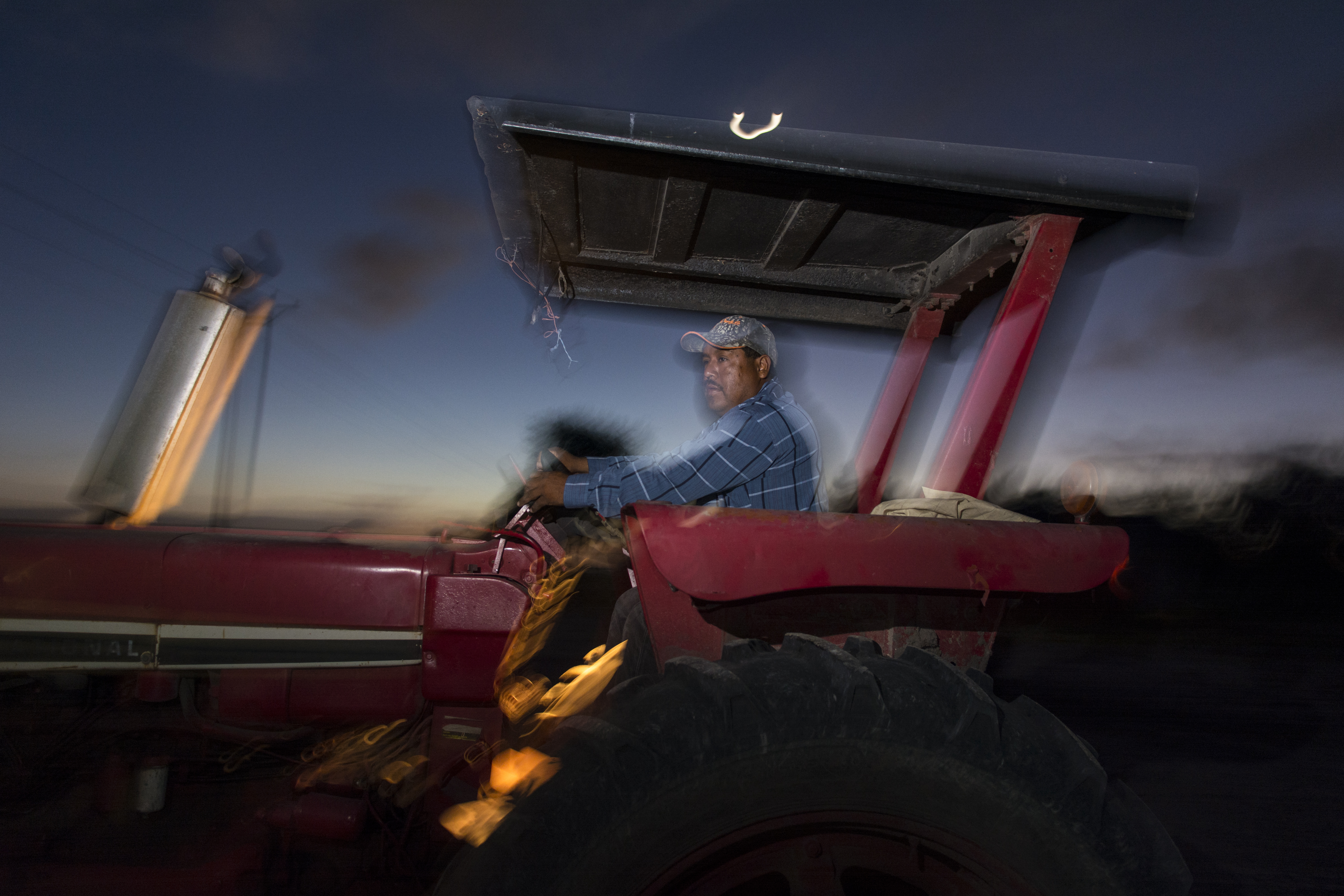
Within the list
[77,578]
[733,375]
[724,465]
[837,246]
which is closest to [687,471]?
[724,465]

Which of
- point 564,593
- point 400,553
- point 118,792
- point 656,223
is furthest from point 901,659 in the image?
point 118,792

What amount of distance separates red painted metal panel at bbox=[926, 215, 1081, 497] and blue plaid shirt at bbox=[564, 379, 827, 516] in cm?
38

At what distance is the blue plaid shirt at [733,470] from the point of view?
1.52 meters

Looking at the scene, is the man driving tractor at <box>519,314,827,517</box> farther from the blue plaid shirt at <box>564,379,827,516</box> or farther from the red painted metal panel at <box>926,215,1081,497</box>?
the red painted metal panel at <box>926,215,1081,497</box>

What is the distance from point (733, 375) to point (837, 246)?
46cm

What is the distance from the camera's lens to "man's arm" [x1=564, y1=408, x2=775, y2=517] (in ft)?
4.93

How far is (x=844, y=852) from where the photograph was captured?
1076mm

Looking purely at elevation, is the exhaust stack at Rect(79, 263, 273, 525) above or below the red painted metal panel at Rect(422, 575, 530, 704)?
above

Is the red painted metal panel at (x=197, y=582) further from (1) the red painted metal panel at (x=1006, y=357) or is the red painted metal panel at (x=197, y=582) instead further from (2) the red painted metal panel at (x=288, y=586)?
(1) the red painted metal panel at (x=1006, y=357)

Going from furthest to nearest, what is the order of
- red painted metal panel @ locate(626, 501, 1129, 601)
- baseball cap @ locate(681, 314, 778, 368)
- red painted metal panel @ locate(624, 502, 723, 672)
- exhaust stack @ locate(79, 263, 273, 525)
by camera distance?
1. baseball cap @ locate(681, 314, 778, 368)
2. exhaust stack @ locate(79, 263, 273, 525)
3. red painted metal panel @ locate(624, 502, 723, 672)
4. red painted metal panel @ locate(626, 501, 1129, 601)

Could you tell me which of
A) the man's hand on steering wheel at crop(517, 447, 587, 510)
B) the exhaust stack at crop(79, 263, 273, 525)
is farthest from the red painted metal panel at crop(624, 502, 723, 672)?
the exhaust stack at crop(79, 263, 273, 525)

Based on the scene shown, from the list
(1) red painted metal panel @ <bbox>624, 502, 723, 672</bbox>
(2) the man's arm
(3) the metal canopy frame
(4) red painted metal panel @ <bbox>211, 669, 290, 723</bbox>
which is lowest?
(4) red painted metal panel @ <bbox>211, 669, 290, 723</bbox>

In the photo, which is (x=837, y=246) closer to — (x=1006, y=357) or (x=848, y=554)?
(x=1006, y=357)

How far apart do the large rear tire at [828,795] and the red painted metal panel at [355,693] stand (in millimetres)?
707
